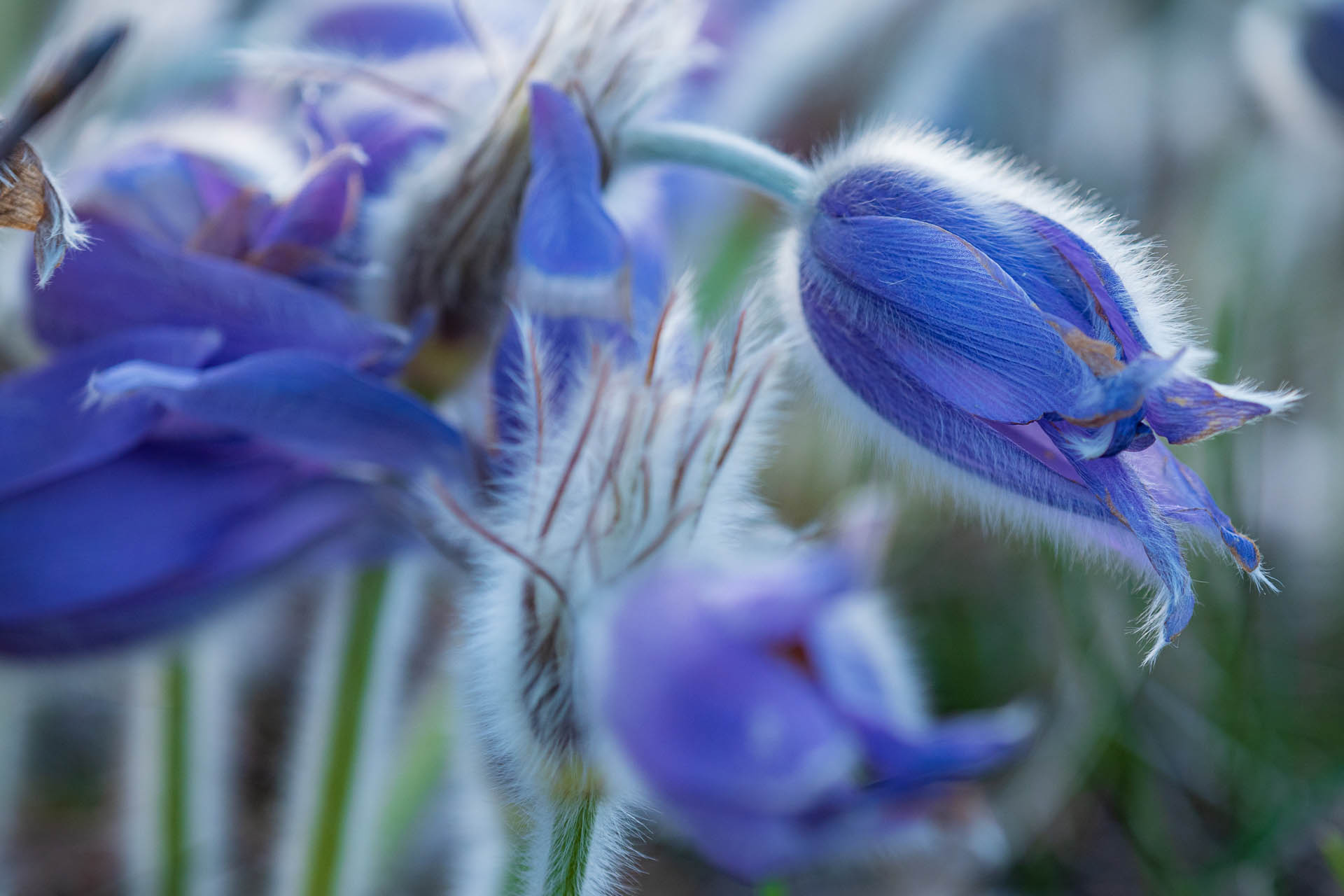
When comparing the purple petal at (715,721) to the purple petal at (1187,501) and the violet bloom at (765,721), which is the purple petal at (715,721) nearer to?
the violet bloom at (765,721)

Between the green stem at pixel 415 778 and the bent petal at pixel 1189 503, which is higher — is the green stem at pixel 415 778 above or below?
below

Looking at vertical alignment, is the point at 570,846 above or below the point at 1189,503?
below

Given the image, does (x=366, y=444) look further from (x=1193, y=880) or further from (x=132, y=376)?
(x=1193, y=880)

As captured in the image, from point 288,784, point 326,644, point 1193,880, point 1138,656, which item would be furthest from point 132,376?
point 1138,656

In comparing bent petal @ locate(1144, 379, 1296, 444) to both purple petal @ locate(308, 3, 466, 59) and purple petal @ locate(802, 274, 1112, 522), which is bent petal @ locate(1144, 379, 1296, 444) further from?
purple petal @ locate(308, 3, 466, 59)

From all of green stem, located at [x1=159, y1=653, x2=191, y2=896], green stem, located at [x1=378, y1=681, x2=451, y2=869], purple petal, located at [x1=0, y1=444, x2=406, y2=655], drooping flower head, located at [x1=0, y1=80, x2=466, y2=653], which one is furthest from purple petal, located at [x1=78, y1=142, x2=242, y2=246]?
green stem, located at [x1=378, y1=681, x2=451, y2=869]

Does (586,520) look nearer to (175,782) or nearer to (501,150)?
(501,150)

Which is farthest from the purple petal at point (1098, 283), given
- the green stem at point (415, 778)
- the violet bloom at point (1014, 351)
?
the green stem at point (415, 778)

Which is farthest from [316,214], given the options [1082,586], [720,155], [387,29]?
[1082,586]
